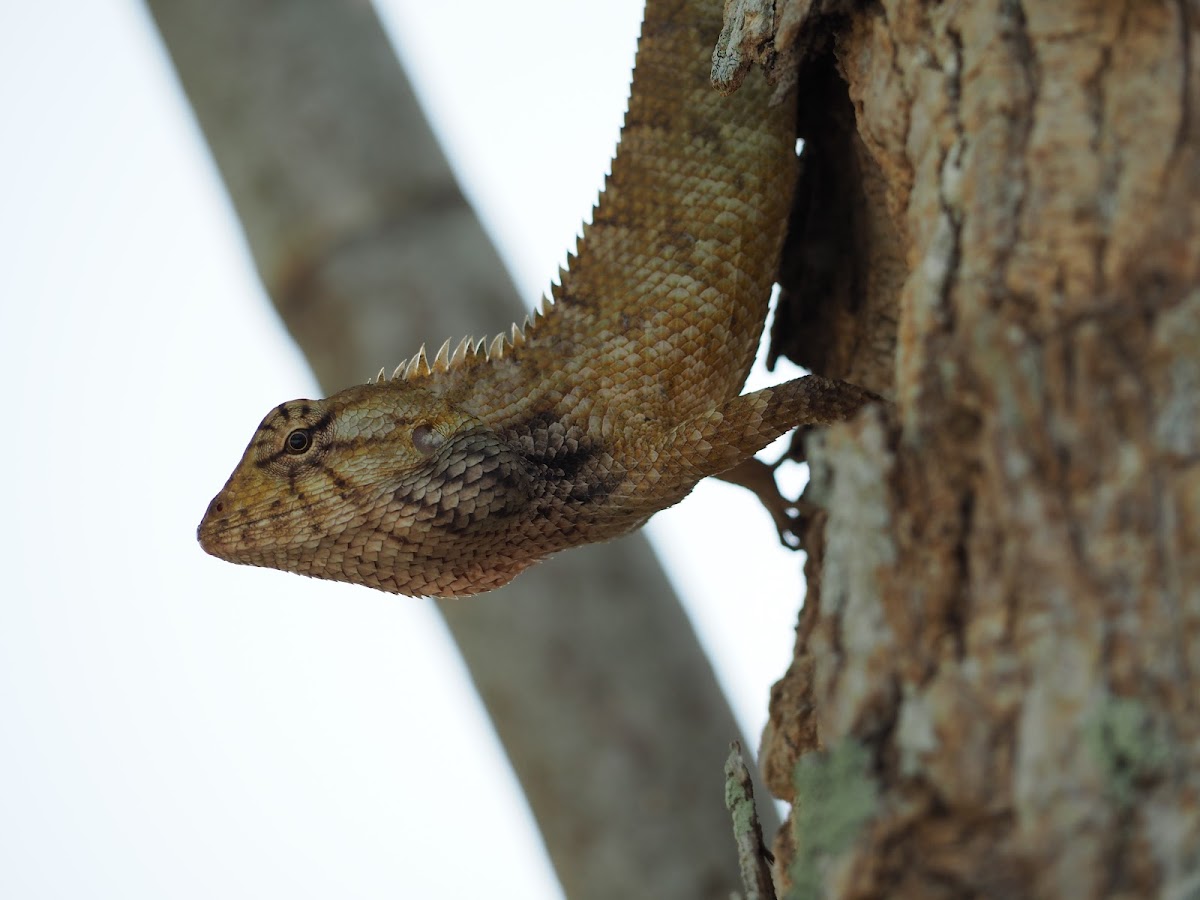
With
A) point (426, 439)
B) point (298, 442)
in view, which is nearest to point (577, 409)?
point (426, 439)

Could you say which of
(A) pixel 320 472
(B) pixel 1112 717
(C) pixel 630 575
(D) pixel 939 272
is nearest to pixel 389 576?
(A) pixel 320 472

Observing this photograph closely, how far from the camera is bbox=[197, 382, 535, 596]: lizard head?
3465mm

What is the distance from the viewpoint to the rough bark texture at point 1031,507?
5.54 ft

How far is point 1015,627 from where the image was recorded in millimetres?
1779

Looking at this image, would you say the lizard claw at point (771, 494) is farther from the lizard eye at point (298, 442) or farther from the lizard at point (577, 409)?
the lizard eye at point (298, 442)

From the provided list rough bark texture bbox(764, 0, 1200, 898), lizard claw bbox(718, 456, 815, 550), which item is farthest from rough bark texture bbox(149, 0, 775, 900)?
rough bark texture bbox(764, 0, 1200, 898)

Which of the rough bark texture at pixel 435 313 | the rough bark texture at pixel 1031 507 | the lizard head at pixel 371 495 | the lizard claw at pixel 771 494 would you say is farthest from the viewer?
the rough bark texture at pixel 435 313

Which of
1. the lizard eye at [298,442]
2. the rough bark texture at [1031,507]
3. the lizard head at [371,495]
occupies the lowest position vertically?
the rough bark texture at [1031,507]

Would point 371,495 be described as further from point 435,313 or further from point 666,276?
point 435,313

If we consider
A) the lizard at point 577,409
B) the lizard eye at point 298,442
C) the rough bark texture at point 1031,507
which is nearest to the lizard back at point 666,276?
the lizard at point 577,409

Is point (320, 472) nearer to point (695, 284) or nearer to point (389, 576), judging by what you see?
point (389, 576)

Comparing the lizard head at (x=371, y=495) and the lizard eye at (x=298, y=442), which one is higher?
the lizard eye at (x=298, y=442)

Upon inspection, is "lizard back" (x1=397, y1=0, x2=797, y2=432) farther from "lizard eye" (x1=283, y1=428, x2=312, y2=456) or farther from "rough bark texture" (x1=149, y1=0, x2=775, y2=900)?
"rough bark texture" (x1=149, y1=0, x2=775, y2=900)

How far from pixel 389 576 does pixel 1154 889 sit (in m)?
2.36
